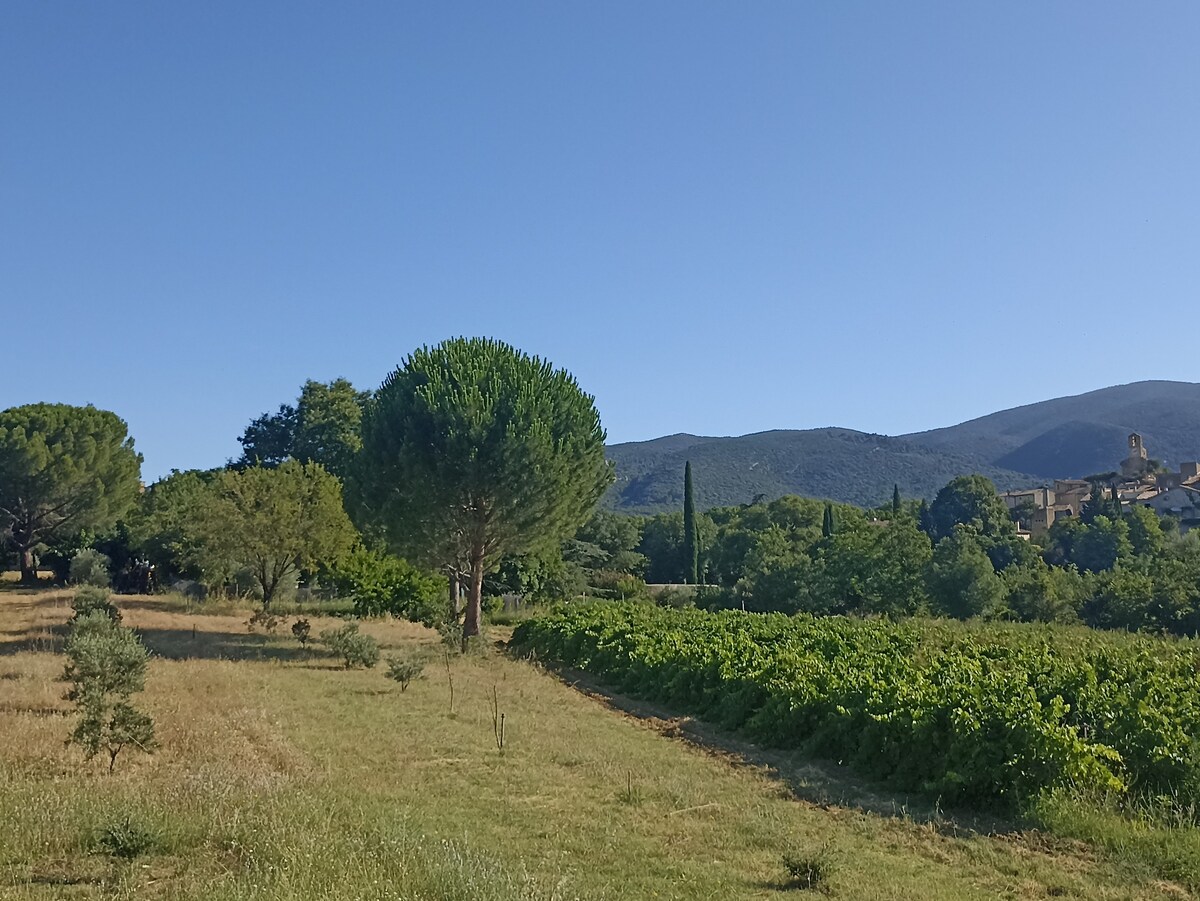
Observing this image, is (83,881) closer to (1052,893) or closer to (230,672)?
(1052,893)

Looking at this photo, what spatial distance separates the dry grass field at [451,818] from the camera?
619 cm

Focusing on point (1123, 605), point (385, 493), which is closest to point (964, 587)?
point (1123, 605)

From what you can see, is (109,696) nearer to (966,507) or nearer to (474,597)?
(474,597)

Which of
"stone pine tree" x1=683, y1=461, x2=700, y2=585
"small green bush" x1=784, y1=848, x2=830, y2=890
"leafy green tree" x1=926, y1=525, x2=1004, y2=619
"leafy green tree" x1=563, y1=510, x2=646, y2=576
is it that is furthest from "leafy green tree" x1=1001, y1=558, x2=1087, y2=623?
"small green bush" x1=784, y1=848, x2=830, y2=890

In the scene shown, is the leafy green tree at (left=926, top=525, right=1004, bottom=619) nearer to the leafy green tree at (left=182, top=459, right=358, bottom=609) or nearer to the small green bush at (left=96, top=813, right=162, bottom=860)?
the leafy green tree at (left=182, top=459, right=358, bottom=609)

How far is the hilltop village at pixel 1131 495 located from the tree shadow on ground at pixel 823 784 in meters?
78.7

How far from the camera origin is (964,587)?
45.4 metres

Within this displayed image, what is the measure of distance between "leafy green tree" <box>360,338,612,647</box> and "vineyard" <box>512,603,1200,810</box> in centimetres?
577

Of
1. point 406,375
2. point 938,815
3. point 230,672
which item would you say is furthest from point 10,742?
point 406,375

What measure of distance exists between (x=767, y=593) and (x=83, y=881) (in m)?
40.8

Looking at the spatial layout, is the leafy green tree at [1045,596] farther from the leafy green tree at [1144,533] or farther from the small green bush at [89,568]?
the small green bush at [89,568]

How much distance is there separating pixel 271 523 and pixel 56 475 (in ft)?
76.5

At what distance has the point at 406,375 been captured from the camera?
27.6 m

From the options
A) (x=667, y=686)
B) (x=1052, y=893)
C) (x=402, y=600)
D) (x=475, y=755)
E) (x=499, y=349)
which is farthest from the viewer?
(x=402, y=600)
